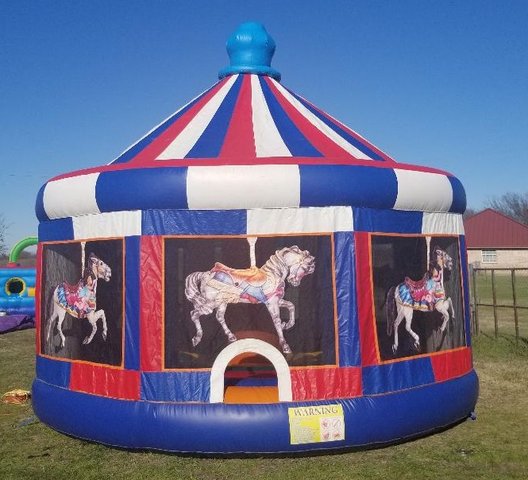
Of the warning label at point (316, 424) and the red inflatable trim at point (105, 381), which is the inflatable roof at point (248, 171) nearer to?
the red inflatable trim at point (105, 381)

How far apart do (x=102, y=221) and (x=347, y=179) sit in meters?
2.17

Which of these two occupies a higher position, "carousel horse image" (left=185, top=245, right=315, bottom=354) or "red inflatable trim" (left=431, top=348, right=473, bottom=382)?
"carousel horse image" (left=185, top=245, right=315, bottom=354)

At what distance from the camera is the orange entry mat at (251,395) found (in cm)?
501

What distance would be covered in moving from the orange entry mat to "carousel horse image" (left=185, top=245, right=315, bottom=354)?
547mm

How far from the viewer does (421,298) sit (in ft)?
17.6

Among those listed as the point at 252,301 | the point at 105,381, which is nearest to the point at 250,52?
the point at 252,301

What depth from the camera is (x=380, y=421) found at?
Result: 474 cm

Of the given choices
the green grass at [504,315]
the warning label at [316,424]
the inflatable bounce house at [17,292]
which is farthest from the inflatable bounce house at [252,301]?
the inflatable bounce house at [17,292]

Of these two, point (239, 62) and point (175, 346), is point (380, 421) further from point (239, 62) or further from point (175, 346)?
point (239, 62)

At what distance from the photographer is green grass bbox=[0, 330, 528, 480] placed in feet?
14.5

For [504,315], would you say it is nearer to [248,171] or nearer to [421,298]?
[421,298]

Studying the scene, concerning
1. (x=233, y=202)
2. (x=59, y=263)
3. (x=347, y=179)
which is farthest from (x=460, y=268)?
(x=59, y=263)

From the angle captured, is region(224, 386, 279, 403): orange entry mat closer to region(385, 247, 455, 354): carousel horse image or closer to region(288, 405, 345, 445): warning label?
region(288, 405, 345, 445): warning label

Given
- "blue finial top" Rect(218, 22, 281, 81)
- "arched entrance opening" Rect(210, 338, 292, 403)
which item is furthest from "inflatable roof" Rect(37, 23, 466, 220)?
"arched entrance opening" Rect(210, 338, 292, 403)
